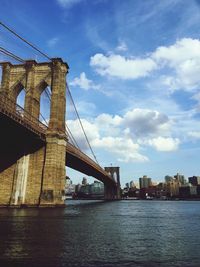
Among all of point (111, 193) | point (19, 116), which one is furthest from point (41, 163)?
point (111, 193)

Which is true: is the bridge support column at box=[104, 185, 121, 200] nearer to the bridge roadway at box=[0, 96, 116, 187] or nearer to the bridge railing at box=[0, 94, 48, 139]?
the bridge roadway at box=[0, 96, 116, 187]

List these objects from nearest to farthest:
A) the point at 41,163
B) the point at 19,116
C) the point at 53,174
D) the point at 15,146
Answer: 1. the point at 19,116
2. the point at 53,174
3. the point at 41,163
4. the point at 15,146

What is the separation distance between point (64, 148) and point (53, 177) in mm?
5044

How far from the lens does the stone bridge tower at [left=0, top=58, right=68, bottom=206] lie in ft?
139

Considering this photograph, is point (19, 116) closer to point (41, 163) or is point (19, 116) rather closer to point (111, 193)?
point (41, 163)

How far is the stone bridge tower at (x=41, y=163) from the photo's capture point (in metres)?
42.5

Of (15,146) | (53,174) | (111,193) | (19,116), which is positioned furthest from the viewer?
(111,193)

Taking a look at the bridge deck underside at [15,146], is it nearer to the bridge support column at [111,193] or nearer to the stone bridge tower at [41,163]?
the stone bridge tower at [41,163]

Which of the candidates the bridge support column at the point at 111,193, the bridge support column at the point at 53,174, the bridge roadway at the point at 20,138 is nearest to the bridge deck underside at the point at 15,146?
the bridge roadway at the point at 20,138

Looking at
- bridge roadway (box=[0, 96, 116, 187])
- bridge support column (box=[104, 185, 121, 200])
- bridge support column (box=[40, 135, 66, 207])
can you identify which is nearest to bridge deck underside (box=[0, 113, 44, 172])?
bridge roadway (box=[0, 96, 116, 187])

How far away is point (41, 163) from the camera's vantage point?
43.8 meters

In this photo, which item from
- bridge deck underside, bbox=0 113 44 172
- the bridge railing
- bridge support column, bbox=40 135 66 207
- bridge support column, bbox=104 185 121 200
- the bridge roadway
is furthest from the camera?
bridge support column, bbox=104 185 121 200

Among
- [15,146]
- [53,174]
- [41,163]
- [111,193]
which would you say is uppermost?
[15,146]

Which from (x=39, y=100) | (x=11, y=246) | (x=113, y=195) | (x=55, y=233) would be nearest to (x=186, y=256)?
(x=11, y=246)
